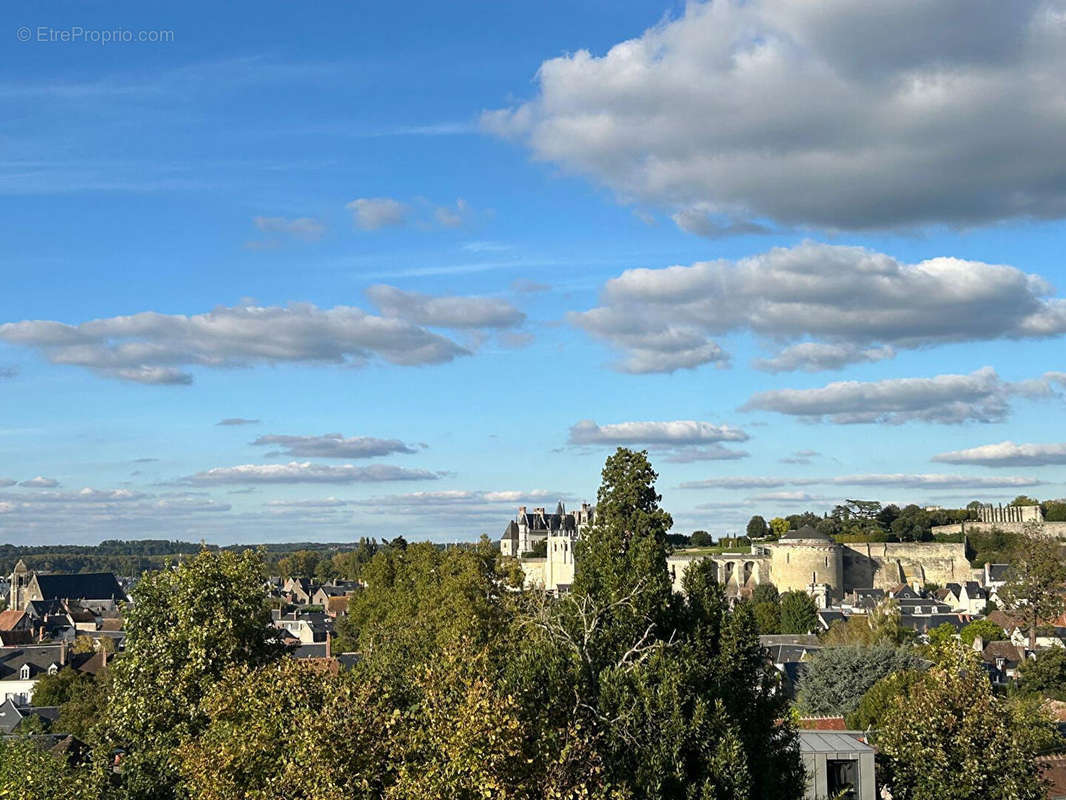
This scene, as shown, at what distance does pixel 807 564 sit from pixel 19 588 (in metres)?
100

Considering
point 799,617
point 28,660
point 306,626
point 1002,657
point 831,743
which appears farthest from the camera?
point 306,626

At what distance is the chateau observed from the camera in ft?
414

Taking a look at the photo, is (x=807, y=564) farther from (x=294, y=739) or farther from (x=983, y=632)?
(x=294, y=739)

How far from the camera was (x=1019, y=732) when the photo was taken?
1067 inches

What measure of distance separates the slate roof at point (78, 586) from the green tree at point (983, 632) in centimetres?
10922

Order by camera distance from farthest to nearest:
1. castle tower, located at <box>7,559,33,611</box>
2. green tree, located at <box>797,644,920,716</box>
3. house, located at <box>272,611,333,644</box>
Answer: castle tower, located at <box>7,559,33,611</box>
house, located at <box>272,611,333,644</box>
green tree, located at <box>797,644,920,716</box>

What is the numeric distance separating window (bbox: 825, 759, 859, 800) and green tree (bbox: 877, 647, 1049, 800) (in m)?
1.25

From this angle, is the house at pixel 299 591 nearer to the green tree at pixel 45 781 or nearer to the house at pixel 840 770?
the house at pixel 840 770

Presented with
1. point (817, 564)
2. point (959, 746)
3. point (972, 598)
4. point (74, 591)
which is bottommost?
point (74, 591)

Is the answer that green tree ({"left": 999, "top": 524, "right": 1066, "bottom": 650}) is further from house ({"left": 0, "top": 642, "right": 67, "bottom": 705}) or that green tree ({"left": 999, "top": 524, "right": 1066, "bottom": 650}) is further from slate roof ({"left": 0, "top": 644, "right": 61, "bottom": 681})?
slate roof ({"left": 0, "top": 644, "right": 61, "bottom": 681})

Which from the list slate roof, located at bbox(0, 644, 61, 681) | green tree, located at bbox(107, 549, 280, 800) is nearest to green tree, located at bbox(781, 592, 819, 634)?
slate roof, located at bbox(0, 644, 61, 681)

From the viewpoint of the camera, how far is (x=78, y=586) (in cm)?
14650

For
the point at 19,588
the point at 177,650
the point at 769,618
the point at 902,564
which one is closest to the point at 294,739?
the point at 177,650

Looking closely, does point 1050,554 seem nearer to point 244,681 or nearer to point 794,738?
point 794,738
